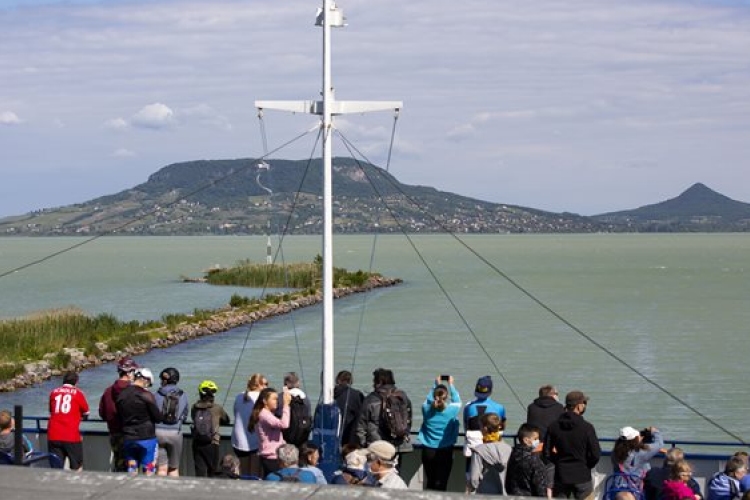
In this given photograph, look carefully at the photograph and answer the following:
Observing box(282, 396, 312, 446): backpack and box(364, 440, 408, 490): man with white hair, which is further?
box(282, 396, 312, 446): backpack

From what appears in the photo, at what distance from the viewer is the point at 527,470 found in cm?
1033

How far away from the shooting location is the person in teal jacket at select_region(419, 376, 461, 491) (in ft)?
40.1

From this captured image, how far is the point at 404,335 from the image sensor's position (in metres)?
59.5

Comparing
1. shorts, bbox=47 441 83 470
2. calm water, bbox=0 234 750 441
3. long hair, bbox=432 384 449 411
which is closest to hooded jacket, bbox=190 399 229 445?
shorts, bbox=47 441 83 470

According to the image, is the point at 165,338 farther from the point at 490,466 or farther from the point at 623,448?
the point at 623,448

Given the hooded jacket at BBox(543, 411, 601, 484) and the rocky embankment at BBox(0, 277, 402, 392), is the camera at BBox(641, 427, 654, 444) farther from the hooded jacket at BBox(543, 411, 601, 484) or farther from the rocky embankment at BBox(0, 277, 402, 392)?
the rocky embankment at BBox(0, 277, 402, 392)

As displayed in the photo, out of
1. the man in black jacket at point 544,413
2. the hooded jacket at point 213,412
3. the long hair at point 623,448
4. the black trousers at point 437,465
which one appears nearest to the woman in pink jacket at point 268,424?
the hooded jacket at point 213,412

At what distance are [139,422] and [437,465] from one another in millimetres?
2919

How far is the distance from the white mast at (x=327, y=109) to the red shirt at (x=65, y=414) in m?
2.51

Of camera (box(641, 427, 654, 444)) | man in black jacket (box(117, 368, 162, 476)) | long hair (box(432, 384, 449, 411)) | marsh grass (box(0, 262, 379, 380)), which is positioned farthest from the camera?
marsh grass (box(0, 262, 379, 380))

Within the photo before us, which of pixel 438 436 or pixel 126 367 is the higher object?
pixel 126 367

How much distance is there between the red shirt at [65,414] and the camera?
41.5ft

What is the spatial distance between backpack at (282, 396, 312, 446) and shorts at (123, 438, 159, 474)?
4.34ft

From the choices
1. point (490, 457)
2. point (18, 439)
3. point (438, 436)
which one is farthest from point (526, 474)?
point (18, 439)
